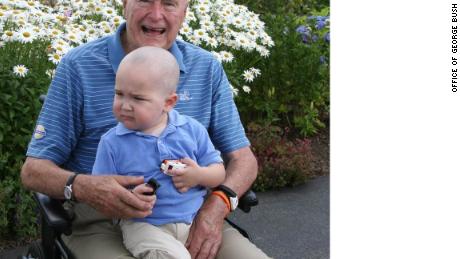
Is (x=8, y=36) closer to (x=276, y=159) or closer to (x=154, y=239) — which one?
(x=276, y=159)

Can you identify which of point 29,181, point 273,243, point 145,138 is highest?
point 145,138

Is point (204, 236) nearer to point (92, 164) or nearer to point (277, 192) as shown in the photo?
point (92, 164)

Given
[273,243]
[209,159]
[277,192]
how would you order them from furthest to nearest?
[277,192] → [273,243] → [209,159]

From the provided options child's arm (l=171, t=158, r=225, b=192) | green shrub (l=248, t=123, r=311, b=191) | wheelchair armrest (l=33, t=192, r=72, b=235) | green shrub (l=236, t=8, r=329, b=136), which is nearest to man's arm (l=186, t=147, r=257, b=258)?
child's arm (l=171, t=158, r=225, b=192)

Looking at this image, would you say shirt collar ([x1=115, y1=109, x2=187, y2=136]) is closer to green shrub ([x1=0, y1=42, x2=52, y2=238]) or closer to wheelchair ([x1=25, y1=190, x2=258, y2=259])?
wheelchair ([x1=25, y1=190, x2=258, y2=259])

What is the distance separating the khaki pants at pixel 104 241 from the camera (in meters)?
2.52

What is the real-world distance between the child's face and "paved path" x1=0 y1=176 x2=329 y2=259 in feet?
6.33

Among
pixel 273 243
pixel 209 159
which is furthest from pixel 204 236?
pixel 273 243

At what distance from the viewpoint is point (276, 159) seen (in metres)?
5.13

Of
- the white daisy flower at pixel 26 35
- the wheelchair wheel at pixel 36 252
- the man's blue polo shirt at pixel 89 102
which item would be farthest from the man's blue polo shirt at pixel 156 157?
the white daisy flower at pixel 26 35

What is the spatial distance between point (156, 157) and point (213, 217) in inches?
14.8
